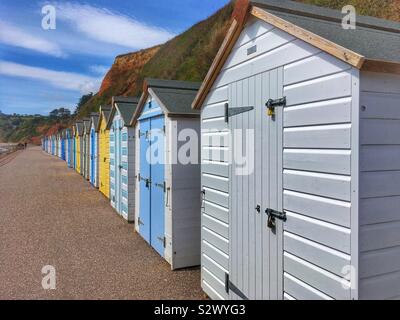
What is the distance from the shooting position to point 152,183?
253 inches

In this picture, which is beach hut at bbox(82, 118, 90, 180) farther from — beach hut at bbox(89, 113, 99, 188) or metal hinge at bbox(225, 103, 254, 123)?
metal hinge at bbox(225, 103, 254, 123)

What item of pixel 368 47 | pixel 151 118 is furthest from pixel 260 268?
pixel 151 118

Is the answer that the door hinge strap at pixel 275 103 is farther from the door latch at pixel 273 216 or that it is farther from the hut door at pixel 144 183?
the hut door at pixel 144 183

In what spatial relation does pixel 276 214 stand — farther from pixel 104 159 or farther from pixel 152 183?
pixel 104 159

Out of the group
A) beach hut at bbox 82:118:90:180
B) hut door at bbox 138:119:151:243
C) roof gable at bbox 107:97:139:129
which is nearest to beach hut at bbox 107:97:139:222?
roof gable at bbox 107:97:139:129

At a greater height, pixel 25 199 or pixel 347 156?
pixel 347 156

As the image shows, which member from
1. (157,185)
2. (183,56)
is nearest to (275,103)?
(157,185)

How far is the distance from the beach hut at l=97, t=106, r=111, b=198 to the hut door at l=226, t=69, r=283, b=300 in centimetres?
855

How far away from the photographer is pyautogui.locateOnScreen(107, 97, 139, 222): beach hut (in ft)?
28.0

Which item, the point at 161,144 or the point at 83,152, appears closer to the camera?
the point at 161,144

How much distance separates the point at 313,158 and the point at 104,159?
428 inches
